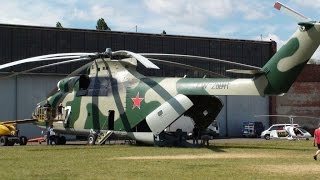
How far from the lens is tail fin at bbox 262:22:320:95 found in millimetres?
25547

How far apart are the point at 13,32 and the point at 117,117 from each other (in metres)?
20.9

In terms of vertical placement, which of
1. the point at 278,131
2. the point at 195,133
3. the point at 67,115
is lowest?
the point at 278,131

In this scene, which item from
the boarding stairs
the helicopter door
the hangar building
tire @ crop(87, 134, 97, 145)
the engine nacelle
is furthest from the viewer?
the hangar building

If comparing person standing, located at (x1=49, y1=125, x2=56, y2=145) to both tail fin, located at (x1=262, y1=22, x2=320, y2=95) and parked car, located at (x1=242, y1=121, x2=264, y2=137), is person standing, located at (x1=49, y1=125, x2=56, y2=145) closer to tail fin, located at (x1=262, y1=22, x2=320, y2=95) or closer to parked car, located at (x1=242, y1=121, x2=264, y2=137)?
tail fin, located at (x1=262, y1=22, x2=320, y2=95)

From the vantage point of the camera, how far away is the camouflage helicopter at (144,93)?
26.5 m

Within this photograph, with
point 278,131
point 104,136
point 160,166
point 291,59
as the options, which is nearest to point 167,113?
point 104,136

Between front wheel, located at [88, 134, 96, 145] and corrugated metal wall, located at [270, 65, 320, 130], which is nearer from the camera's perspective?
front wheel, located at [88, 134, 96, 145]

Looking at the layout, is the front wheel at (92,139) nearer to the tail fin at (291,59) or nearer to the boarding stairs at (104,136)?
the boarding stairs at (104,136)

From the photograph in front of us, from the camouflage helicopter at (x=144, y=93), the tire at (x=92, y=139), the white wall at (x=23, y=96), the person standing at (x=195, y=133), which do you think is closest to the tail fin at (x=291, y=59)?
the camouflage helicopter at (x=144, y=93)

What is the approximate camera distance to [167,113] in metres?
A: 29.1

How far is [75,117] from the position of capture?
3381 cm

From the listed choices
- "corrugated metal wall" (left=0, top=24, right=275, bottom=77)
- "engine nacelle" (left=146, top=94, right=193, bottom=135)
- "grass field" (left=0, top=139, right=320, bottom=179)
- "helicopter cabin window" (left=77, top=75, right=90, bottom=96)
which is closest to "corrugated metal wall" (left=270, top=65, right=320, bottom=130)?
"corrugated metal wall" (left=0, top=24, right=275, bottom=77)

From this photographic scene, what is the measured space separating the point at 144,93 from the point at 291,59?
836cm

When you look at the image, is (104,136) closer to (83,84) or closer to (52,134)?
(83,84)
